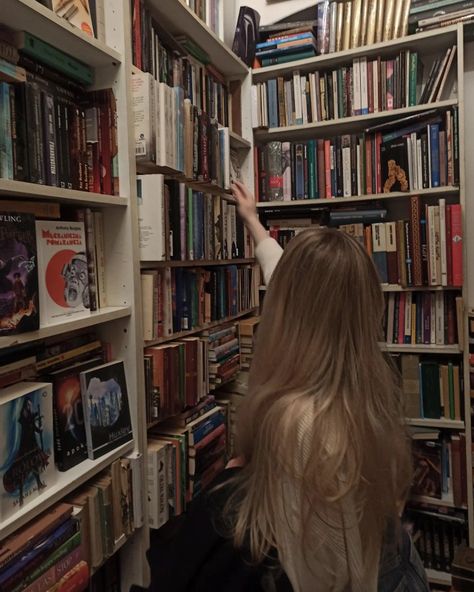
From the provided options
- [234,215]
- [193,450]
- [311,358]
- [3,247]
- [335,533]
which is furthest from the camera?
[234,215]

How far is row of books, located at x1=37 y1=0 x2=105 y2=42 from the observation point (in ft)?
3.76

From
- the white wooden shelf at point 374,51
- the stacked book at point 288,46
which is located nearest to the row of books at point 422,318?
the white wooden shelf at point 374,51

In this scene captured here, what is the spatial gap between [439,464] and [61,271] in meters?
1.83

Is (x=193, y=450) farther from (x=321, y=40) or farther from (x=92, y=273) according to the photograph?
(x=321, y=40)

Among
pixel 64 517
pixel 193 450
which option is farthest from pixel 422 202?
pixel 64 517

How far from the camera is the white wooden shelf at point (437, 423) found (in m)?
2.08

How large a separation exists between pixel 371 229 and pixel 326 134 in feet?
1.82

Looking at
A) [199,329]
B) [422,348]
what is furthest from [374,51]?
[199,329]

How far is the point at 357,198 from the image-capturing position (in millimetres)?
2188

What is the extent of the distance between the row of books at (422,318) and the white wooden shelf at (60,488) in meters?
1.37

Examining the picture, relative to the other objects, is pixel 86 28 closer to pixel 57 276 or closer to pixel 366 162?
pixel 57 276

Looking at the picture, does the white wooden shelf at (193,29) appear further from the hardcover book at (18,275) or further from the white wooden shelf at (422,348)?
the white wooden shelf at (422,348)

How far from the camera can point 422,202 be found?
7.07ft

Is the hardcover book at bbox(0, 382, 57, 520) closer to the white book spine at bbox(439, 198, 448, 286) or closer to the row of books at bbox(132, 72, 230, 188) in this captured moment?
the row of books at bbox(132, 72, 230, 188)
